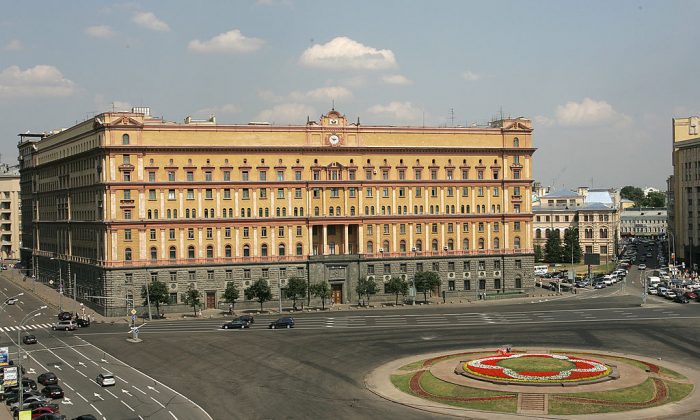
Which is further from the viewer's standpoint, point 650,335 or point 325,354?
point 650,335

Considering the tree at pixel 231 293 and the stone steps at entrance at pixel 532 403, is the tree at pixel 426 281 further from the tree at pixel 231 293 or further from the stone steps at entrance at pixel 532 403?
the stone steps at entrance at pixel 532 403

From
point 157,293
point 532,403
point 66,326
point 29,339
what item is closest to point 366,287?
point 157,293

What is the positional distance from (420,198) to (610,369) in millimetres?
74232

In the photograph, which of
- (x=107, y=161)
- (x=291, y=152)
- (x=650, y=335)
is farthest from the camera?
(x=291, y=152)

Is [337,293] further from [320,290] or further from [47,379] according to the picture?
[47,379]

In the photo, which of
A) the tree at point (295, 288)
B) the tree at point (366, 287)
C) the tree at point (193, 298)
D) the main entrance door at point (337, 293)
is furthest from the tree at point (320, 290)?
the tree at point (193, 298)

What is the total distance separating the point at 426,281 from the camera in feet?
487

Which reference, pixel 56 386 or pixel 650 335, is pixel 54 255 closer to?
pixel 56 386

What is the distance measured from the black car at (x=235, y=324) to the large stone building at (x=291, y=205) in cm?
2265

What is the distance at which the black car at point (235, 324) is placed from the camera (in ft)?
396

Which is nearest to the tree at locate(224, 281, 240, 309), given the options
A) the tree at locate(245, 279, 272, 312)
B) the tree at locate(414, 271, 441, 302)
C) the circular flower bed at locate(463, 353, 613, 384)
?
the tree at locate(245, 279, 272, 312)

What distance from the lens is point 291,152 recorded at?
148m

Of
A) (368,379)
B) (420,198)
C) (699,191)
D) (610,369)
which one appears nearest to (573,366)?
(610,369)

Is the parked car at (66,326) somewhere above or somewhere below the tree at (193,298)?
below
